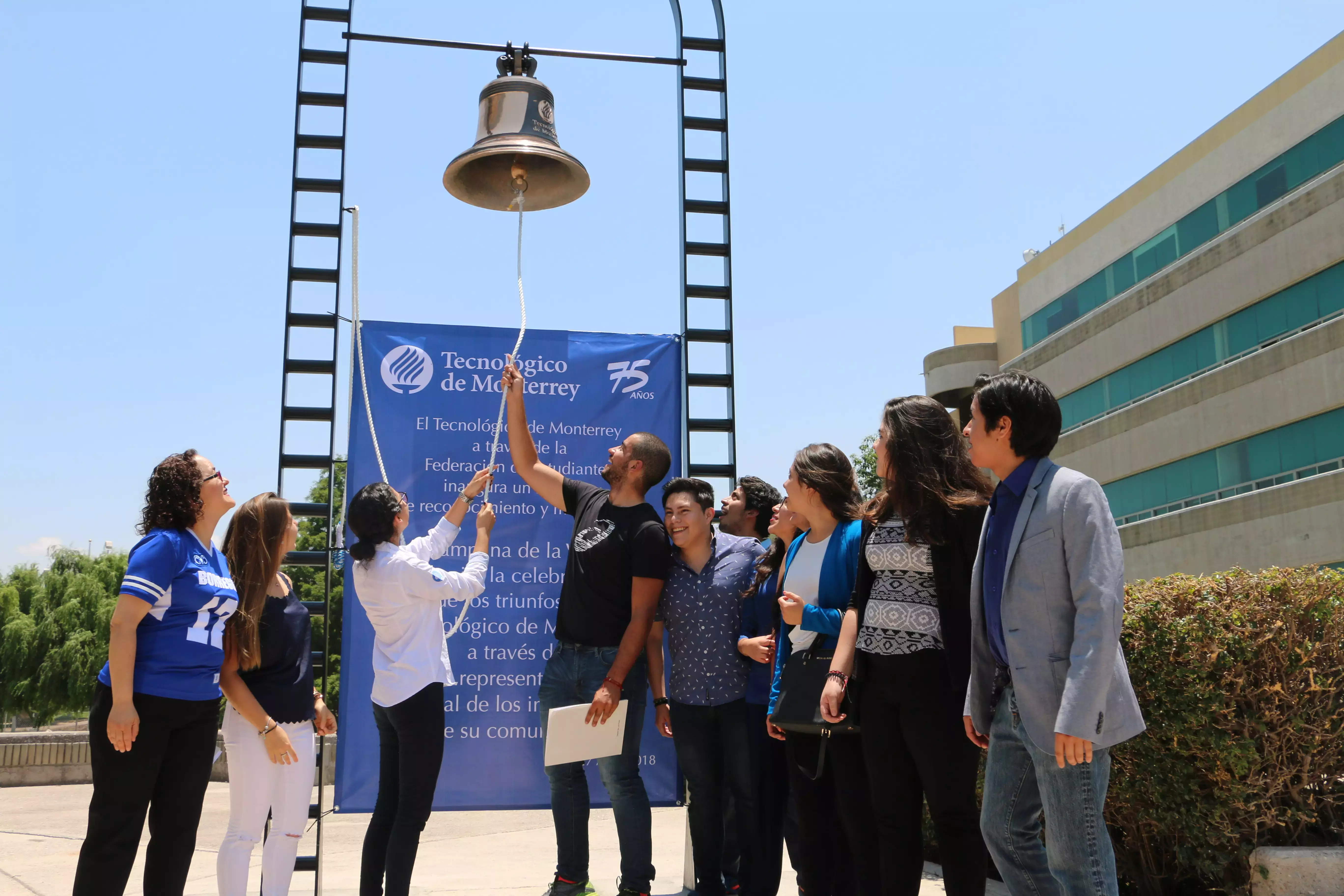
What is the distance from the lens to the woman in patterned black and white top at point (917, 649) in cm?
314

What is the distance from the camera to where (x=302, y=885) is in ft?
17.5

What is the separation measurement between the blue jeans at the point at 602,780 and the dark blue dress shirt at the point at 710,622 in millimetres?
264

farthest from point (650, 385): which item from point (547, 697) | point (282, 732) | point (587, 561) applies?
point (282, 732)

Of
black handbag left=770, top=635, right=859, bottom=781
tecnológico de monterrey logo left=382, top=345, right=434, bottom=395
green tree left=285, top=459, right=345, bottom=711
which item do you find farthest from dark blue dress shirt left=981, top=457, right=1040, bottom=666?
green tree left=285, top=459, right=345, bottom=711

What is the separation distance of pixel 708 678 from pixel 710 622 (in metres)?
0.25

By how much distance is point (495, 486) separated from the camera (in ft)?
17.4

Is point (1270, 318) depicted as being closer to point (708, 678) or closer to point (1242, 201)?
point (1242, 201)

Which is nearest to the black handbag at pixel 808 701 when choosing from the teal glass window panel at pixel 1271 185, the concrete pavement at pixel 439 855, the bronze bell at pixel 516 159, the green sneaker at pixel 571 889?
the green sneaker at pixel 571 889

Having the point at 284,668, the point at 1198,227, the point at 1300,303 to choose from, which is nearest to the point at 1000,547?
the point at 284,668

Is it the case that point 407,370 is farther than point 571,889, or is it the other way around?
point 407,370

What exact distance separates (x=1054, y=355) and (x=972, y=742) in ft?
130

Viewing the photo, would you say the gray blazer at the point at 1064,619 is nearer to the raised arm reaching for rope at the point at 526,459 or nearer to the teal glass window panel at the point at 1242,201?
the raised arm reaching for rope at the point at 526,459

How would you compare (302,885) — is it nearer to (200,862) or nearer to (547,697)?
(200,862)

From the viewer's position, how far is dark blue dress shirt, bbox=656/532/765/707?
14.3 feet
